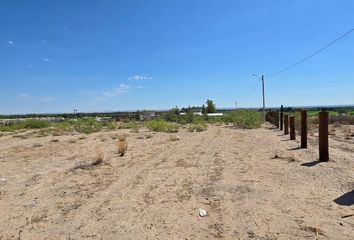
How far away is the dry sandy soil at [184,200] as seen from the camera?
20.2 ft

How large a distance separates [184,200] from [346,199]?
320 cm

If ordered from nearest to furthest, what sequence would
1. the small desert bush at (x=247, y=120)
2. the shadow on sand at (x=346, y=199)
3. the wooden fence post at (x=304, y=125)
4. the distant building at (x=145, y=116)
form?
the shadow on sand at (x=346, y=199) → the wooden fence post at (x=304, y=125) → the small desert bush at (x=247, y=120) → the distant building at (x=145, y=116)

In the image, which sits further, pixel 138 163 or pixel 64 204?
pixel 138 163

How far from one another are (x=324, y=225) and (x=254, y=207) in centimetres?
144

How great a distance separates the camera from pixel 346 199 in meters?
7.67

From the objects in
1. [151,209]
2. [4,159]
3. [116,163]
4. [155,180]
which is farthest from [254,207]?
[4,159]

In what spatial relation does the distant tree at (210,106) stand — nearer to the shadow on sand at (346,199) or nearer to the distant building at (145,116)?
the distant building at (145,116)

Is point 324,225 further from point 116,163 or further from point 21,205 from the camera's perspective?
point 116,163

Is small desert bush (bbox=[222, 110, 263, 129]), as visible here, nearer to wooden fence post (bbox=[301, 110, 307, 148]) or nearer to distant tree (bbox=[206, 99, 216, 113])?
wooden fence post (bbox=[301, 110, 307, 148])

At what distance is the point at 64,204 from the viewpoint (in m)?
8.18

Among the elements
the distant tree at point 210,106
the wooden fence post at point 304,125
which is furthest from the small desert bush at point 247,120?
the distant tree at point 210,106

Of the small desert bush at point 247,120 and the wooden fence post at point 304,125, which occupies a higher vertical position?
the wooden fence post at point 304,125

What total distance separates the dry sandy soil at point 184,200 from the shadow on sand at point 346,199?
0.06ft

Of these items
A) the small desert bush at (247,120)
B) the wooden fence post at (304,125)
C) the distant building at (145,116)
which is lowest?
the distant building at (145,116)
